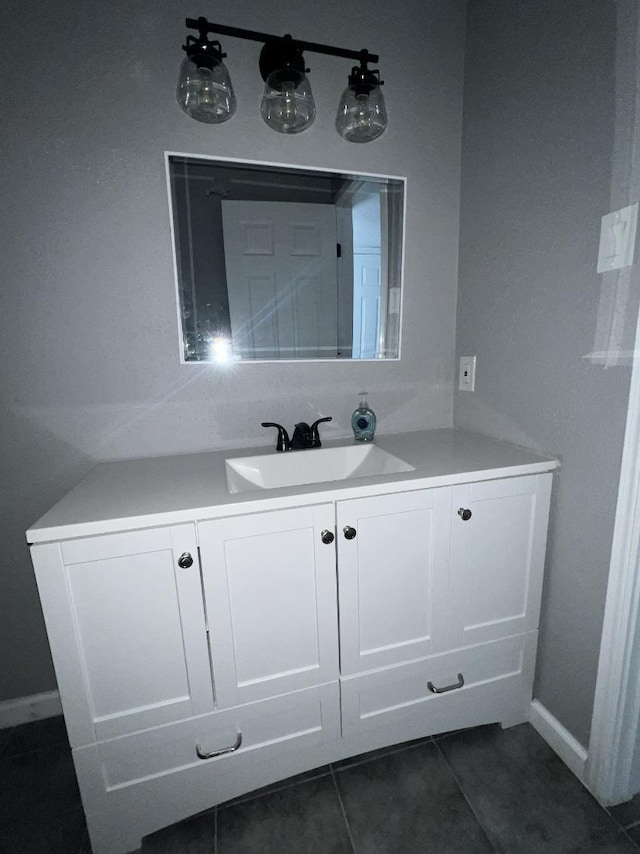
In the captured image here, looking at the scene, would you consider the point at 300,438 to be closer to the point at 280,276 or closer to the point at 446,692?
the point at 280,276

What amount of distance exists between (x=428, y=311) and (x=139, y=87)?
1239 mm

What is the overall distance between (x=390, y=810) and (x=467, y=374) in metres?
A: 1.46

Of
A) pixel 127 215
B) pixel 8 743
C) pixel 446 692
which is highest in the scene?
pixel 127 215

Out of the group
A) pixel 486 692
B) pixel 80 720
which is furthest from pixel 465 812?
pixel 80 720

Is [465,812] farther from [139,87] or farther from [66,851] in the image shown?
[139,87]

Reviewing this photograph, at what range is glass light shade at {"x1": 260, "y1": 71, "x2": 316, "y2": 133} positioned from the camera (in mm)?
1080

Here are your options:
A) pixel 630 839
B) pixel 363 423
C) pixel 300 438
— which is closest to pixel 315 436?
pixel 300 438

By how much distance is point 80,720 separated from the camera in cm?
91

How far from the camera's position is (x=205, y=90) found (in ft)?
3.40

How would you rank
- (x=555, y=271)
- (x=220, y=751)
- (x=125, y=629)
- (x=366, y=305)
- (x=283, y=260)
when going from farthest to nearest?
(x=366, y=305)
(x=283, y=260)
(x=555, y=271)
(x=220, y=751)
(x=125, y=629)

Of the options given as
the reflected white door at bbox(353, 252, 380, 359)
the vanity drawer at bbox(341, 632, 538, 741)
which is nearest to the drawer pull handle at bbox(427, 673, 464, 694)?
the vanity drawer at bbox(341, 632, 538, 741)

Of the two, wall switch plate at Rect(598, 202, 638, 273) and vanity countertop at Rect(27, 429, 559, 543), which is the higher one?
wall switch plate at Rect(598, 202, 638, 273)

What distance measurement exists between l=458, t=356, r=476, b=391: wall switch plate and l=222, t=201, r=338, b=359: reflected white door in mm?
580

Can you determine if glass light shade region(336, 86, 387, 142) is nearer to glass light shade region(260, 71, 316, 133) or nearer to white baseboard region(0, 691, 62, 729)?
glass light shade region(260, 71, 316, 133)
